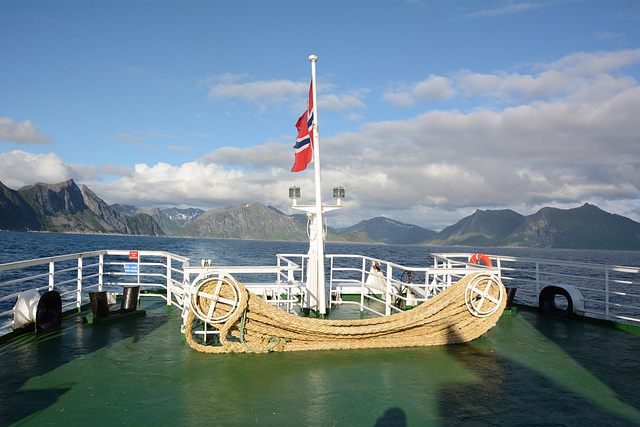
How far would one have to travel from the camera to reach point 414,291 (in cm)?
860

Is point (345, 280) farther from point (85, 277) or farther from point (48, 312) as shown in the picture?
point (48, 312)

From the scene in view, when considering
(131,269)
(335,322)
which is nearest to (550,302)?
(335,322)

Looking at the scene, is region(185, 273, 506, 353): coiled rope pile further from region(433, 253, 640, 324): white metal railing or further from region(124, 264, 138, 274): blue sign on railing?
region(124, 264, 138, 274): blue sign on railing

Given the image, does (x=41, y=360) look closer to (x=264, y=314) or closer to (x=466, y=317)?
(x=264, y=314)

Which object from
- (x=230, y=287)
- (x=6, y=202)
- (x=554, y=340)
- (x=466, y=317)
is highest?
(x=6, y=202)

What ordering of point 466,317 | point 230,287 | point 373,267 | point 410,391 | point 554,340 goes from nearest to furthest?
point 410,391, point 230,287, point 466,317, point 554,340, point 373,267

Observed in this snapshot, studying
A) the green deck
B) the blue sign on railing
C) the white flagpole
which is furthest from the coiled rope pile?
the blue sign on railing

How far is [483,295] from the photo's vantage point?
6.28 meters

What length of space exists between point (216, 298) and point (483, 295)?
413 cm

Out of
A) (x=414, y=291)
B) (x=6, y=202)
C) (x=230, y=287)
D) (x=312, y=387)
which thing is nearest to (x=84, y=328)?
(x=230, y=287)

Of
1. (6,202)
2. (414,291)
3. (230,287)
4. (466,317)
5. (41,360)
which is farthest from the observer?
(6,202)

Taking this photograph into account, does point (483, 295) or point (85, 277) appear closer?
point (483, 295)

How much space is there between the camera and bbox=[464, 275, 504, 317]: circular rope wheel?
6316 mm

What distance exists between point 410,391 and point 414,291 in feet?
14.2
